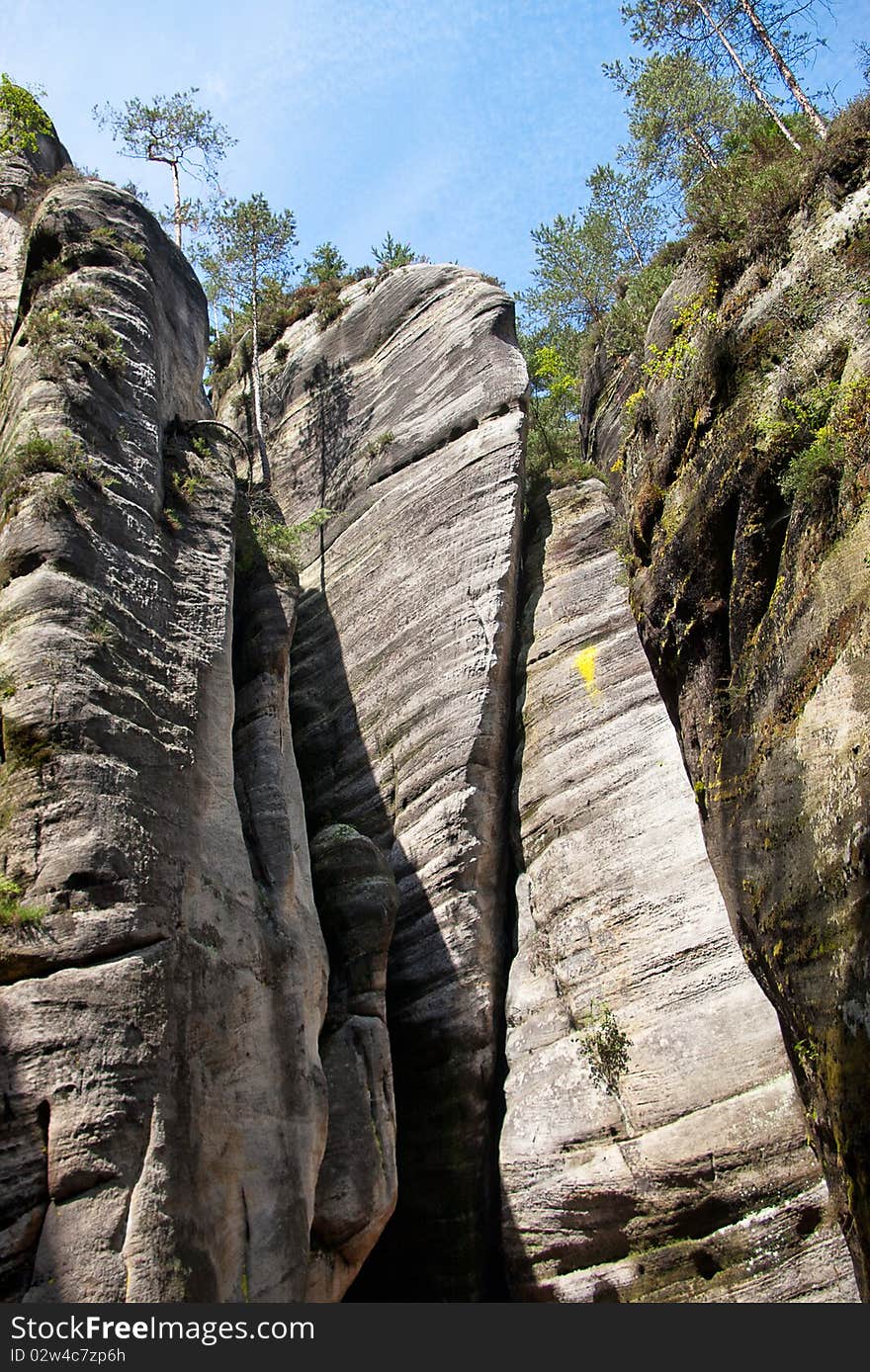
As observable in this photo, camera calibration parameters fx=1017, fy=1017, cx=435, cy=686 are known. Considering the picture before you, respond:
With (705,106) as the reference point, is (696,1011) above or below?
below

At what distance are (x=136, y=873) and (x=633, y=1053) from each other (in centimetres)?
610

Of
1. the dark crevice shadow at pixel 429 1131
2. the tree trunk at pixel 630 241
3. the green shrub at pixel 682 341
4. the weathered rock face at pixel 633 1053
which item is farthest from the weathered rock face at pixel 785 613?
the tree trunk at pixel 630 241

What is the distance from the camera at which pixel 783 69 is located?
17.3 m

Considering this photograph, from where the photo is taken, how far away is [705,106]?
26109 mm

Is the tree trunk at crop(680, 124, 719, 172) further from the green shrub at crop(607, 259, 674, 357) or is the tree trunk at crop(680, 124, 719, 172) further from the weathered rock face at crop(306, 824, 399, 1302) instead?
the weathered rock face at crop(306, 824, 399, 1302)

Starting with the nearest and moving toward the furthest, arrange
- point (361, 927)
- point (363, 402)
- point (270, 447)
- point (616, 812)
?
point (361, 927) < point (616, 812) < point (363, 402) < point (270, 447)

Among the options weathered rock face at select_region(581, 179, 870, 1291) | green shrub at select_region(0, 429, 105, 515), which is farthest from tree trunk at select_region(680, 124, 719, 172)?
green shrub at select_region(0, 429, 105, 515)

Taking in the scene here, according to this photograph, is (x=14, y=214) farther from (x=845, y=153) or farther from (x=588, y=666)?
(x=845, y=153)

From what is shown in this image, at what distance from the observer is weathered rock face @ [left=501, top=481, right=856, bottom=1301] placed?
34.0ft

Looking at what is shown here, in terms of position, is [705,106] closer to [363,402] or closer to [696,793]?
[363,402]

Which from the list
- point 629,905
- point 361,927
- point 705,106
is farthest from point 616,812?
point 705,106

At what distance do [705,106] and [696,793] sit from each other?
2231 centimetres

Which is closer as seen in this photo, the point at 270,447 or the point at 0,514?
the point at 0,514

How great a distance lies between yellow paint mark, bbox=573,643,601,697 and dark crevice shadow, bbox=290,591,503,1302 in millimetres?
3502
